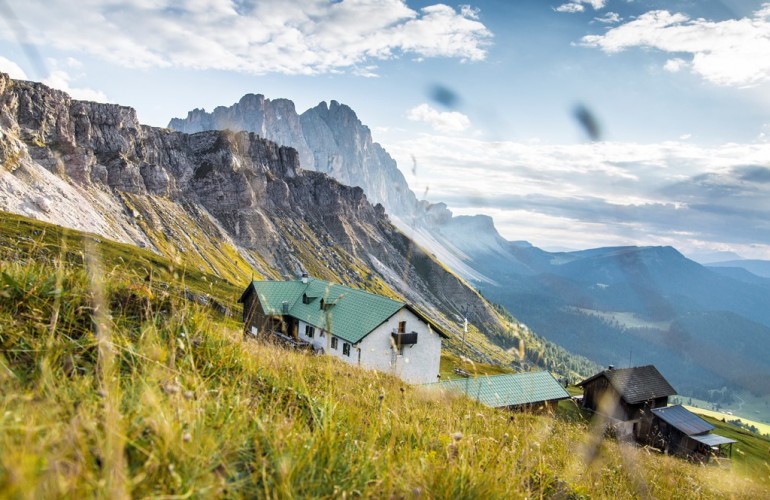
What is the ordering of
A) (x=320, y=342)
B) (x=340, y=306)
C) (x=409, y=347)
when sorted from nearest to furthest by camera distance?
(x=409, y=347) → (x=320, y=342) → (x=340, y=306)

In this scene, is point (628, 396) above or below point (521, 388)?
below

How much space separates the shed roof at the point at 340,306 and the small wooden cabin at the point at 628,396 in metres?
27.4

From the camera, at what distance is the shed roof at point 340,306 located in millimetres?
43531

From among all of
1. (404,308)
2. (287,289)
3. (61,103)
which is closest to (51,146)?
(61,103)

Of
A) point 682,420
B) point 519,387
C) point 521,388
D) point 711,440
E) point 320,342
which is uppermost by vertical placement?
point 320,342

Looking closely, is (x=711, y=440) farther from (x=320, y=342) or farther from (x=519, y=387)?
(x=320, y=342)

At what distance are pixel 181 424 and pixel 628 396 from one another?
2533 inches

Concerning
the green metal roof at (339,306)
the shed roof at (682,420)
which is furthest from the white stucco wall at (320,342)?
the shed roof at (682,420)

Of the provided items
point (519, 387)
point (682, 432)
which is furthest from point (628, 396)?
point (519, 387)

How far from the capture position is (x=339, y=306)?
47.9 metres

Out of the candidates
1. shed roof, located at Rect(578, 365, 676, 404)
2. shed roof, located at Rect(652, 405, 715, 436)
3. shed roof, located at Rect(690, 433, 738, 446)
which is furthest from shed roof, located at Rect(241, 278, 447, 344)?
shed roof, located at Rect(690, 433, 738, 446)

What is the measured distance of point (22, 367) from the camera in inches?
161

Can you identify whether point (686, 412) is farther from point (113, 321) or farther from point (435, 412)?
point (113, 321)

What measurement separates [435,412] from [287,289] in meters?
48.0
